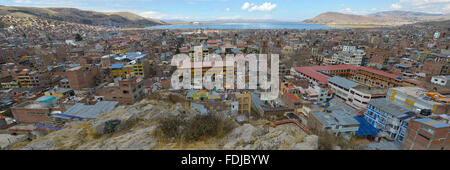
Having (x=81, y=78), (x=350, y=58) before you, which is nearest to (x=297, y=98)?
(x=350, y=58)

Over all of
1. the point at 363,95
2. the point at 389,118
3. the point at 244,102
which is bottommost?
the point at 389,118

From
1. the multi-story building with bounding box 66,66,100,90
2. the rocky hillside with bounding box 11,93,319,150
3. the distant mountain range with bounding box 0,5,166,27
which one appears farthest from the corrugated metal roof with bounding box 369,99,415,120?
the distant mountain range with bounding box 0,5,166,27

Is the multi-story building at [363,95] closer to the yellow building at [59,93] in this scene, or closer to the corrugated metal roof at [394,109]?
the corrugated metal roof at [394,109]

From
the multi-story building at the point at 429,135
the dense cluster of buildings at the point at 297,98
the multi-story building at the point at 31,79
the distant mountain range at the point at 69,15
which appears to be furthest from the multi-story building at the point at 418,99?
the distant mountain range at the point at 69,15

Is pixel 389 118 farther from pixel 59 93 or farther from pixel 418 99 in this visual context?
pixel 59 93

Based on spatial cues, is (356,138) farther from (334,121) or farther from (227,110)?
(227,110)
